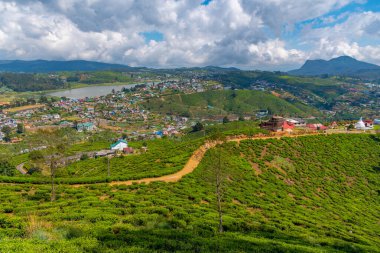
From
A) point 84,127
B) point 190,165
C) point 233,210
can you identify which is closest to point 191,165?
point 190,165

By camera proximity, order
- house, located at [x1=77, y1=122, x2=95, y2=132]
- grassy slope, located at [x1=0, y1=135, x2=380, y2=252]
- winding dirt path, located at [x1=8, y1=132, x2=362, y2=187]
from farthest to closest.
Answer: house, located at [x1=77, y1=122, x2=95, y2=132]
winding dirt path, located at [x1=8, y1=132, x2=362, y2=187]
grassy slope, located at [x1=0, y1=135, x2=380, y2=252]

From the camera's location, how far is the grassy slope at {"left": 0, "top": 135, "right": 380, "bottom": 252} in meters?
11.9

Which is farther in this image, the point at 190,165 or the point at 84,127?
the point at 84,127

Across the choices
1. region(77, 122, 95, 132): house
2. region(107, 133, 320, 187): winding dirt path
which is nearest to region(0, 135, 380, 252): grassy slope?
region(107, 133, 320, 187): winding dirt path

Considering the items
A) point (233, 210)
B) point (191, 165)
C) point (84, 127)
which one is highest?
point (233, 210)

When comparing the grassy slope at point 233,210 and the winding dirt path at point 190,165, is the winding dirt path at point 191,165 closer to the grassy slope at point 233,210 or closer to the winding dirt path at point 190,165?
the winding dirt path at point 190,165

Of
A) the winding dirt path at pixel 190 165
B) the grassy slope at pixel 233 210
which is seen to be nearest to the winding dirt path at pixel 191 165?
the winding dirt path at pixel 190 165

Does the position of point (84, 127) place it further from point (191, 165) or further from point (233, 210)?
point (233, 210)

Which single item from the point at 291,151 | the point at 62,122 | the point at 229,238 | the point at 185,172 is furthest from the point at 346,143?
the point at 62,122

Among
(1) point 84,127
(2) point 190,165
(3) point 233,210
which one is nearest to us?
(3) point 233,210

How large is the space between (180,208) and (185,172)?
12.1 m

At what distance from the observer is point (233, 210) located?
70.0 feet

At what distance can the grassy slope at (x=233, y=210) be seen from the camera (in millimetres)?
11906

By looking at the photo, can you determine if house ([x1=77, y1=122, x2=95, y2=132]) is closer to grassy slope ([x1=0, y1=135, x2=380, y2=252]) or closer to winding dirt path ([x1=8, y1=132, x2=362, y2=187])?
winding dirt path ([x1=8, y1=132, x2=362, y2=187])
